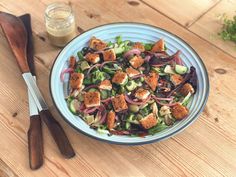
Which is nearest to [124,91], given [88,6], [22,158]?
[22,158]

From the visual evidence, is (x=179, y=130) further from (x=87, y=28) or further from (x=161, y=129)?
(x=87, y=28)

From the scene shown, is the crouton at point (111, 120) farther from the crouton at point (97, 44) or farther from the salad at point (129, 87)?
the crouton at point (97, 44)

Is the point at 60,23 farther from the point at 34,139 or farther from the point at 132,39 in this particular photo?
the point at 34,139

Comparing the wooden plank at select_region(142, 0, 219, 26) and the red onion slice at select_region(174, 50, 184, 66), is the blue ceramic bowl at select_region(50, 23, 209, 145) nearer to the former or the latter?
the red onion slice at select_region(174, 50, 184, 66)

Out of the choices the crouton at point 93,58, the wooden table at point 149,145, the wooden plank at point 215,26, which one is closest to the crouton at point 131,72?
the crouton at point 93,58

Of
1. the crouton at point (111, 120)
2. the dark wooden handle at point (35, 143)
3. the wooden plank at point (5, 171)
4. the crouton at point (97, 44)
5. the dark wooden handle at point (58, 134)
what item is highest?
the crouton at point (97, 44)

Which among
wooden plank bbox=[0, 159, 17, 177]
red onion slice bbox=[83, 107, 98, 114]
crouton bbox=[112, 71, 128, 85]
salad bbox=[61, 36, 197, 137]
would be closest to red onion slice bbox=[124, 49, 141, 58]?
salad bbox=[61, 36, 197, 137]

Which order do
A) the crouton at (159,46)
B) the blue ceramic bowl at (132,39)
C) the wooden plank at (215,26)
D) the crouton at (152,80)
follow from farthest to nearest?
the wooden plank at (215,26) < the crouton at (159,46) < the crouton at (152,80) < the blue ceramic bowl at (132,39)
